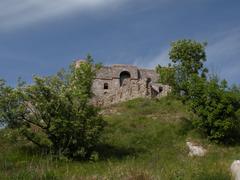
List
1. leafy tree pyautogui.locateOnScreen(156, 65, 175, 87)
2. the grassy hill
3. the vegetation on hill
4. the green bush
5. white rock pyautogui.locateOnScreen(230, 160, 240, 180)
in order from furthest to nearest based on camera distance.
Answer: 1. leafy tree pyautogui.locateOnScreen(156, 65, 175, 87)
2. the green bush
3. the vegetation on hill
4. the grassy hill
5. white rock pyautogui.locateOnScreen(230, 160, 240, 180)

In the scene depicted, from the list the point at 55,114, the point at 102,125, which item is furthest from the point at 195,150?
the point at 55,114

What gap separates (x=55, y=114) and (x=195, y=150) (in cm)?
681

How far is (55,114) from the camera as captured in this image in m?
17.1

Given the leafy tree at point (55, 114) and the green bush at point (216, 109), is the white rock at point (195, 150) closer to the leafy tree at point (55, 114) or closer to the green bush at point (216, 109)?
the green bush at point (216, 109)

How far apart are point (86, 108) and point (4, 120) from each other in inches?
130

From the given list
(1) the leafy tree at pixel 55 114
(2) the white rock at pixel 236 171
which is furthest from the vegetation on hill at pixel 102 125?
(2) the white rock at pixel 236 171

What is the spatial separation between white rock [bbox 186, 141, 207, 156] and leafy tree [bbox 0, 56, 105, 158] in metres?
4.62

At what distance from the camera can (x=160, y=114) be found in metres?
25.1

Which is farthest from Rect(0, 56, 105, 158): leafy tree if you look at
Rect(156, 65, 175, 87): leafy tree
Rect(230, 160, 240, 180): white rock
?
Rect(230, 160, 240, 180): white rock

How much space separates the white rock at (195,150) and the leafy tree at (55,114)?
182 inches

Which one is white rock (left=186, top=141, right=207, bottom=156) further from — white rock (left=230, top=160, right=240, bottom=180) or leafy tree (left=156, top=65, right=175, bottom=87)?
white rock (left=230, top=160, right=240, bottom=180)

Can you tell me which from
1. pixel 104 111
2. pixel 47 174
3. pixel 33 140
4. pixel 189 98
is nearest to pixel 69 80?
pixel 33 140

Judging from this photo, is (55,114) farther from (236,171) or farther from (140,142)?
(236,171)

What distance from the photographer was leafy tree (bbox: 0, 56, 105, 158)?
16859 millimetres
